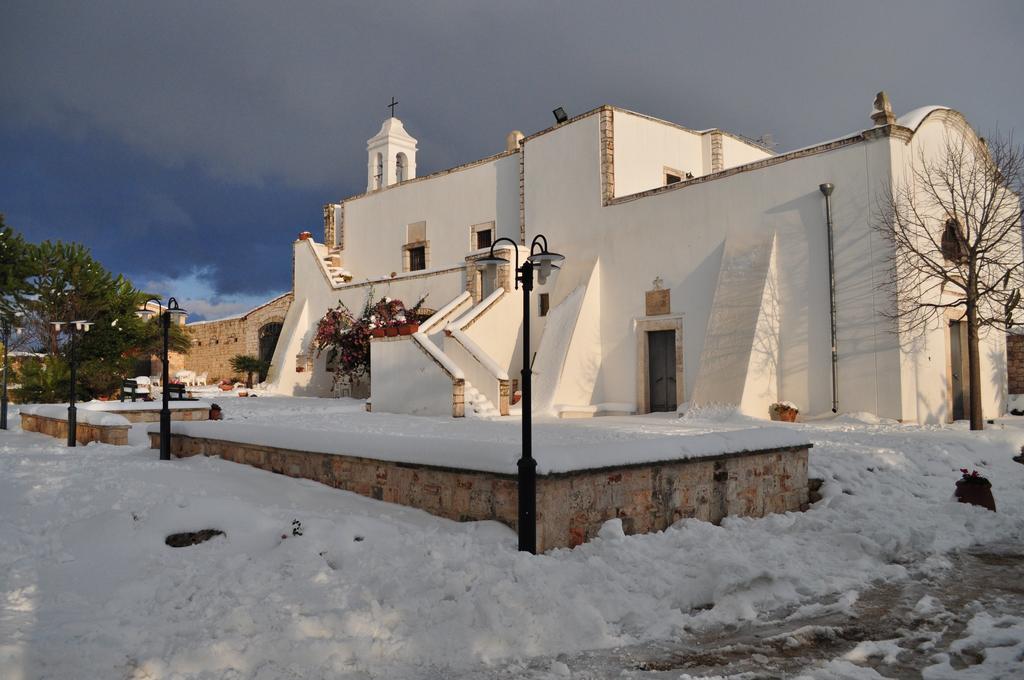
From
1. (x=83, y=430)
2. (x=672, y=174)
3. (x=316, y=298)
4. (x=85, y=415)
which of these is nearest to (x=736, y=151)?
(x=672, y=174)

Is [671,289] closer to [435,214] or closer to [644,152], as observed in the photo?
[644,152]

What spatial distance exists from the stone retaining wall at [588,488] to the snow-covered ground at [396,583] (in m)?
0.17

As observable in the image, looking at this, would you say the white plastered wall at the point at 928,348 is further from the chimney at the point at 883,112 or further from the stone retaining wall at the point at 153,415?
the stone retaining wall at the point at 153,415

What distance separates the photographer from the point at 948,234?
578 inches

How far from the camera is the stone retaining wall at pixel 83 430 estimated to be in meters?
11.6

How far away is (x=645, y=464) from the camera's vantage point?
6184mm

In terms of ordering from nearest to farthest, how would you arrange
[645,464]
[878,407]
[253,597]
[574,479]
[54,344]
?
[253,597] < [574,479] < [645,464] < [878,407] < [54,344]

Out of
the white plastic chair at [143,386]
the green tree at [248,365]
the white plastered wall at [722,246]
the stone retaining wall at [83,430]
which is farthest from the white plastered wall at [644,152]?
the green tree at [248,365]

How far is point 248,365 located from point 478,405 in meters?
13.8

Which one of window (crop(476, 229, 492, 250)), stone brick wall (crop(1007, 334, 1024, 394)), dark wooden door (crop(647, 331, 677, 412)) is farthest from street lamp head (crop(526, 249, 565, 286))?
stone brick wall (crop(1007, 334, 1024, 394))

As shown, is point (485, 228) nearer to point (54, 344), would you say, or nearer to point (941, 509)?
point (54, 344)

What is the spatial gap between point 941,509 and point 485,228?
54.2 ft

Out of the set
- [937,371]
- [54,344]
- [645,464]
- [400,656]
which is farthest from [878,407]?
[54,344]

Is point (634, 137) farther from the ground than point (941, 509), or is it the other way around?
point (634, 137)
